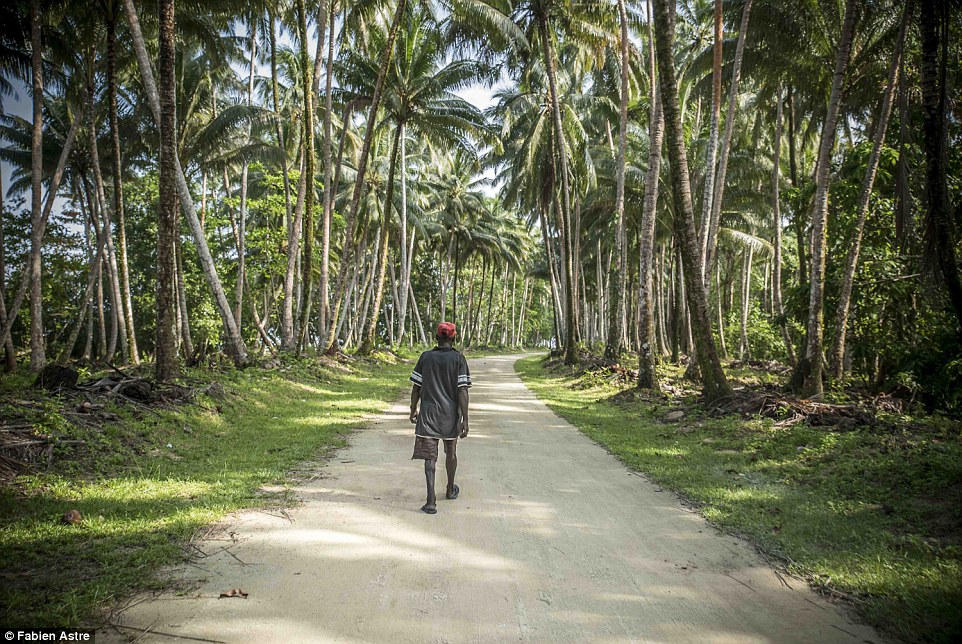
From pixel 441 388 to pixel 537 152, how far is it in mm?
18281

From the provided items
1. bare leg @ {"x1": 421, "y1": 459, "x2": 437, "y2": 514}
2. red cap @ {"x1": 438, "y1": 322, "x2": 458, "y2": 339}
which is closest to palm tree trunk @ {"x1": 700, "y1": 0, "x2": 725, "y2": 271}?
red cap @ {"x1": 438, "y1": 322, "x2": 458, "y2": 339}

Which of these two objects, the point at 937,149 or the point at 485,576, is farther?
the point at 937,149

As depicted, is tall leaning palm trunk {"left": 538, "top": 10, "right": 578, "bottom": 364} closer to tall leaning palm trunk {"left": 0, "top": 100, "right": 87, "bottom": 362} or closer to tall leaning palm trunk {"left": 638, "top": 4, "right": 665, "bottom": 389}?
tall leaning palm trunk {"left": 638, "top": 4, "right": 665, "bottom": 389}

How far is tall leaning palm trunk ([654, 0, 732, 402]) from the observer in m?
9.56

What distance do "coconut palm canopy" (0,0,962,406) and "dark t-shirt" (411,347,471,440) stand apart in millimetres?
4461

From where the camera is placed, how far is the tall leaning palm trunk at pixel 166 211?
9.00 m

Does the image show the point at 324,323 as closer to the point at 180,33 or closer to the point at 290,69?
the point at 180,33

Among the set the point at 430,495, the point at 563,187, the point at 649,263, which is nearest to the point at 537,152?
the point at 563,187

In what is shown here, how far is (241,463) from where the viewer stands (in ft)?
20.7

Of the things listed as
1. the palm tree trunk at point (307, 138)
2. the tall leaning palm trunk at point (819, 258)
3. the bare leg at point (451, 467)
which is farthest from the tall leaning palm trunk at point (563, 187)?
the bare leg at point (451, 467)

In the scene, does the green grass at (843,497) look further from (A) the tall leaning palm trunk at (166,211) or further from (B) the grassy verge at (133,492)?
(A) the tall leaning palm trunk at (166,211)

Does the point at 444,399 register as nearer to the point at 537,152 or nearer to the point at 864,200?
the point at 864,200

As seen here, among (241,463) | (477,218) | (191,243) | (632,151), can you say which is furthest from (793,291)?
(477,218)

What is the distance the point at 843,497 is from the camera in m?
5.13
